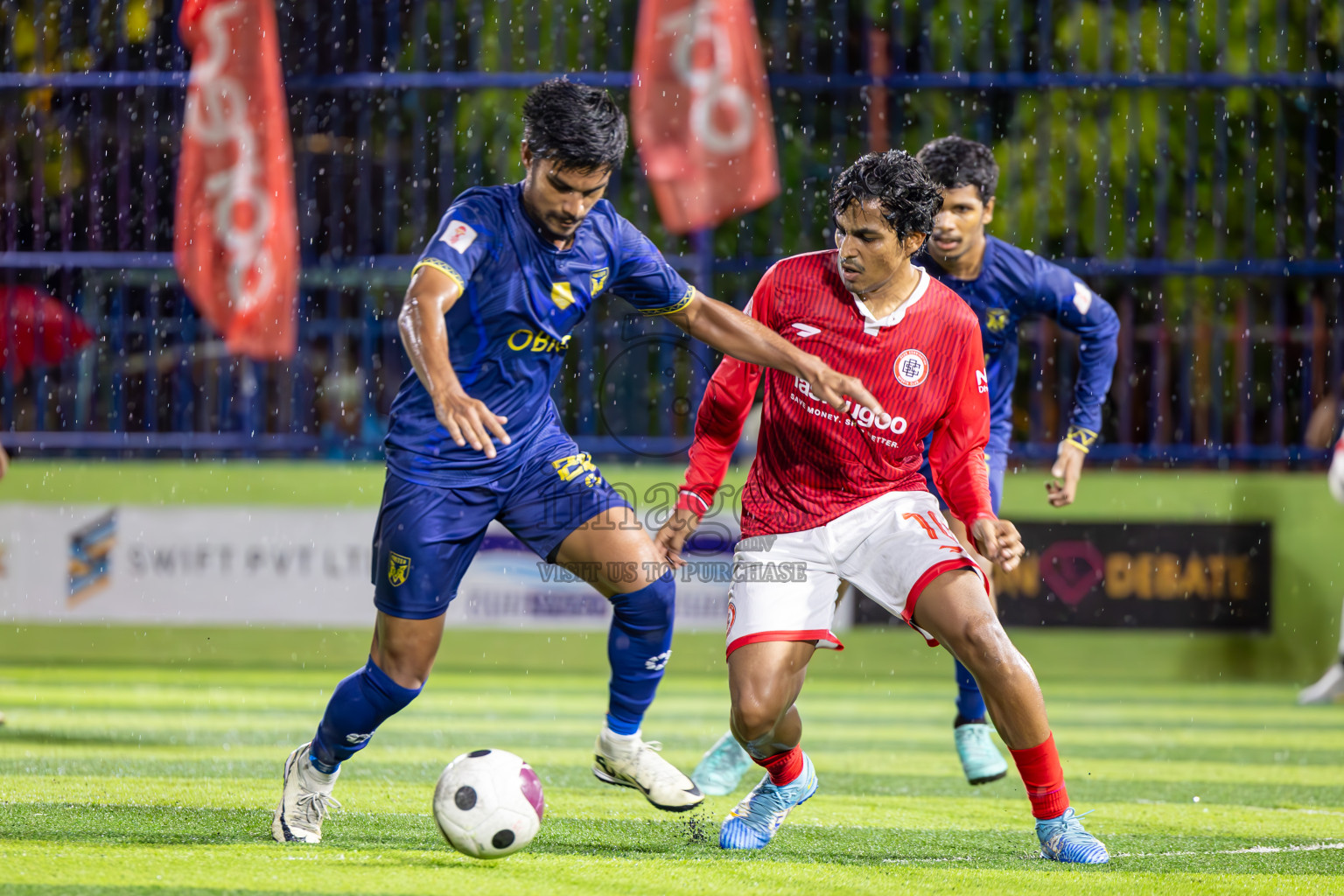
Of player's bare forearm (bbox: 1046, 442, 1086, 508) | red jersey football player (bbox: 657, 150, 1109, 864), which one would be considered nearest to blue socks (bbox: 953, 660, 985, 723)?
player's bare forearm (bbox: 1046, 442, 1086, 508)

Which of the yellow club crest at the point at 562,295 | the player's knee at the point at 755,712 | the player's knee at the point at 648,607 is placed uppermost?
A: the yellow club crest at the point at 562,295

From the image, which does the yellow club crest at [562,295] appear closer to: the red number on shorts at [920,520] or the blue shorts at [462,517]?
the blue shorts at [462,517]

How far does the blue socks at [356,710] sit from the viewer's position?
177 inches

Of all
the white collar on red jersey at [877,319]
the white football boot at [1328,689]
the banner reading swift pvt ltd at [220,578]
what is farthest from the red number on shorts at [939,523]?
the white football boot at [1328,689]

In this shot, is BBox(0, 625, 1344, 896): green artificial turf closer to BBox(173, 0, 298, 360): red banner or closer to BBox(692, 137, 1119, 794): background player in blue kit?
BBox(692, 137, 1119, 794): background player in blue kit

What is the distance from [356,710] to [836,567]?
4.85 ft

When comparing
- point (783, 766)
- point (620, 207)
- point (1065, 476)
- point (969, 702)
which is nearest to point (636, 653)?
point (783, 766)

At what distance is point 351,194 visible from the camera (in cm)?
1428

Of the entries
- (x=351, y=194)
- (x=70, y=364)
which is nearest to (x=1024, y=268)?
(x=70, y=364)

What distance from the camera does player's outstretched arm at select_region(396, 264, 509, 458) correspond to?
3.92 metres

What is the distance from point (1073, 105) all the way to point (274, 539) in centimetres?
634

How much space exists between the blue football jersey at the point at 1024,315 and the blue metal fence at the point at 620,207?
437cm

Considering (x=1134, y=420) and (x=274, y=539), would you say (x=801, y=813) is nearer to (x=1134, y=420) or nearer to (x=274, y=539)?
(x=274, y=539)

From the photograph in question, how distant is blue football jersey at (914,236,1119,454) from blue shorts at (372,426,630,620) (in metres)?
1.97
